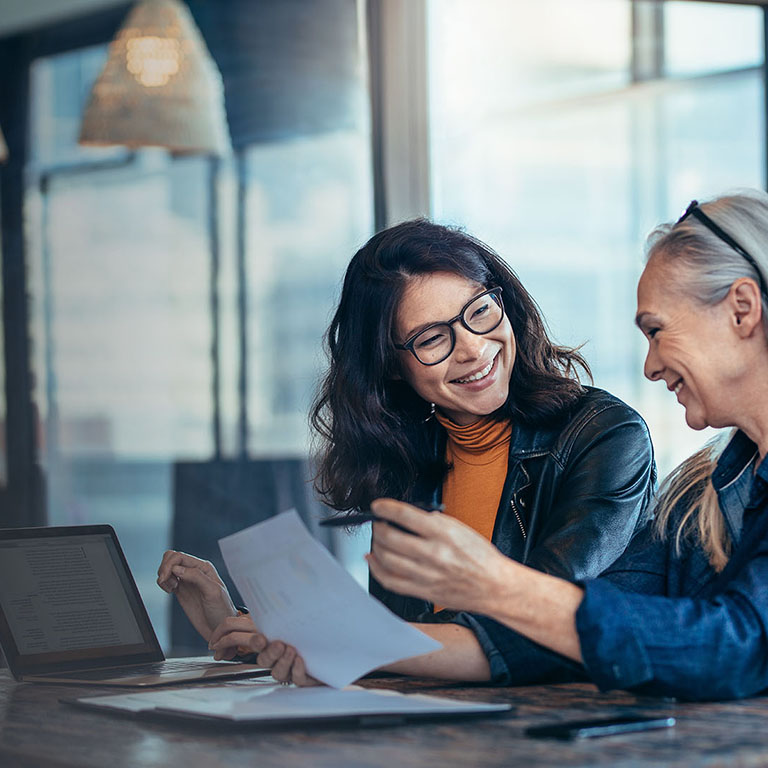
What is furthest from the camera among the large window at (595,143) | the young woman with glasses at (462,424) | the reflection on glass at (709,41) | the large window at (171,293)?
the large window at (595,143)

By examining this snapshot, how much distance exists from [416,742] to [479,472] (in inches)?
38.6

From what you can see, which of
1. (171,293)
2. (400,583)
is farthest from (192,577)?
(171,293)

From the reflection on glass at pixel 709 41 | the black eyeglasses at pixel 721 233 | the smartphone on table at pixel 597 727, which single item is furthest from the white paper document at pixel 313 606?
the reflection on glass at pixel 709 41

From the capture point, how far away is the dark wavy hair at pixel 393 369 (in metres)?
2.04

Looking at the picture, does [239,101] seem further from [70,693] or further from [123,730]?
[123,730]

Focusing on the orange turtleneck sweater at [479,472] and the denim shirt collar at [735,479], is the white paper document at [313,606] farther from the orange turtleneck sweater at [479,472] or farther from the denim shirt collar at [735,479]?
the orange turtleneck sweater at [479,472]

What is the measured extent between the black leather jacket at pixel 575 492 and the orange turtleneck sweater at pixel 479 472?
0.21 ft

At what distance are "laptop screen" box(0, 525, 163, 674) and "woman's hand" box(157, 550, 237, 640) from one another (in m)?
0.07

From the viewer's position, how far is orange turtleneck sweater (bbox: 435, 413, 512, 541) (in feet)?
6.66

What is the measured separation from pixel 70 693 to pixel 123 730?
337 millimetres

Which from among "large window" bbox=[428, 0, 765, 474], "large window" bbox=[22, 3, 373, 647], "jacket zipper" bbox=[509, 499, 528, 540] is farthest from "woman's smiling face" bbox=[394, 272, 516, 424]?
"large window" bbox=[428, 0, 765, 474]

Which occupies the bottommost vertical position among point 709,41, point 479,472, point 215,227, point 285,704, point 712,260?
point 285,704

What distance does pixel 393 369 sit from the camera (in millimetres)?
2139

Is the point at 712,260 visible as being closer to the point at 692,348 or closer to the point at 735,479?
the point at 692,348
